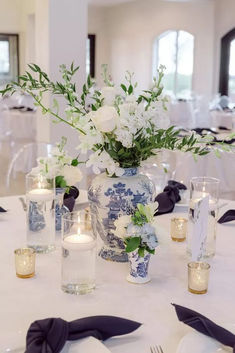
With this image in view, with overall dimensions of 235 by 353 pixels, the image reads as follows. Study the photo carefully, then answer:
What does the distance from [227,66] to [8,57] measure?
19.5 feet

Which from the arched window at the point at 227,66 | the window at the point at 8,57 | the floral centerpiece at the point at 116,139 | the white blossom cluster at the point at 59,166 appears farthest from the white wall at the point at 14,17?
the floral centerpiece at the point at 116,139

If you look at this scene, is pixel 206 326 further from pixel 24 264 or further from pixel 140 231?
pixel 24 264

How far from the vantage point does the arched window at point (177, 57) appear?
41.4 ft

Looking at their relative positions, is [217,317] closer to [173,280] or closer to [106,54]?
[173,280]

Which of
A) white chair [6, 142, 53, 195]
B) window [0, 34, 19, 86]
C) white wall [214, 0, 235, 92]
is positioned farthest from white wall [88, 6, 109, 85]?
white chair [6, 142, 53, 195]

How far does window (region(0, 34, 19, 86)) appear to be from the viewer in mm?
13594

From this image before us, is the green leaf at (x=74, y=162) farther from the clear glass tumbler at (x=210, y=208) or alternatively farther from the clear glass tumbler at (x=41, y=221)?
the clear glass tumbler at (x=210, y=208)

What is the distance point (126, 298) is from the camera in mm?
1444

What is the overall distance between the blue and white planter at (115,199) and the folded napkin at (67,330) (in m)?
0.43

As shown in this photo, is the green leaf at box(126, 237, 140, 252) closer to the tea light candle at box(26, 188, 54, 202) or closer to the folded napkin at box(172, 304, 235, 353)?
the folded napkin at box(172, 304, 235, 353)

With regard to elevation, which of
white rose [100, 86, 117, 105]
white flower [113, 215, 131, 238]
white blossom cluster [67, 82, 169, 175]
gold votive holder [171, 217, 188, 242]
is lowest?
gold votive holder [171, 217, 188, 242]

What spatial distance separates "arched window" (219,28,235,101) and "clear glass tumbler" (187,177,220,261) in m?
9.90

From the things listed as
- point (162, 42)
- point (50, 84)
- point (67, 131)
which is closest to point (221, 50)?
point (162, 42)

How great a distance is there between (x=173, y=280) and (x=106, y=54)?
44.3 feet
